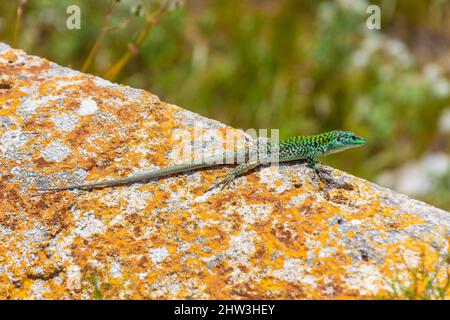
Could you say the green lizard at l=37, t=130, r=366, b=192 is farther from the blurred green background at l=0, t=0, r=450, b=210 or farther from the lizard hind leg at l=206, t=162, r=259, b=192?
the blurred green background at l=0, t=0, r=450, b=210

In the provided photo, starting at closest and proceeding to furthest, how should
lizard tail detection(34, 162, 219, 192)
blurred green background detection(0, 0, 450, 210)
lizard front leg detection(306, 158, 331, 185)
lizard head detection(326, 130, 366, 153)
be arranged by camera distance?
lizard tail detection(34, 162, 219, 192), lizard front leg detection(306, 158, 331, 185), lizard head detection(326, 130, 366, 153), blurred green background detection(0, 0, 450, 210)

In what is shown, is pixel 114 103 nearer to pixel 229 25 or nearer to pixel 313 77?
pixel 313 77

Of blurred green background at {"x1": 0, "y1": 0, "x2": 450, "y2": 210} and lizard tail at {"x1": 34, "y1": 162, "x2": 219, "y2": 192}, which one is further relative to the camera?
blurred green background at {"x1": 0, "y1": 0, "x2": 450, "y2": 210}

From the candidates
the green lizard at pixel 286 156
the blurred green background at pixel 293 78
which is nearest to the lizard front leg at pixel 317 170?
the green lizard at pixel 286 156

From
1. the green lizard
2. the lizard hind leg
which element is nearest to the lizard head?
the green lizard

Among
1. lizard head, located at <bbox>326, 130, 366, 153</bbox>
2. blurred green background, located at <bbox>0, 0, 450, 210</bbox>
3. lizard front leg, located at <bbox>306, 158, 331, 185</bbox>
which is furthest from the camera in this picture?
blurred green background, located at <bbox>0, 0, 450, 210</bbox>

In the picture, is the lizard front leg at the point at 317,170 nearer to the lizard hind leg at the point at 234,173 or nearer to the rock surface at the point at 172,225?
the rock surface at the point at 172,225
